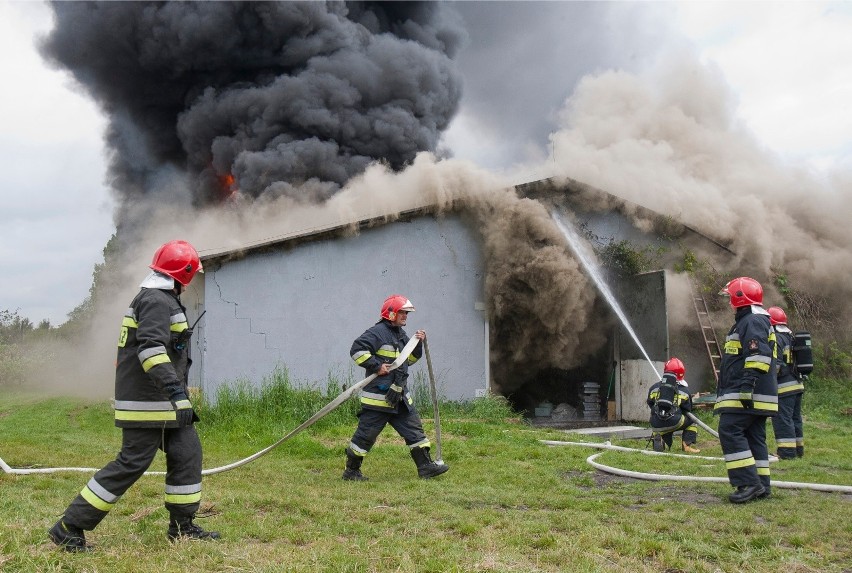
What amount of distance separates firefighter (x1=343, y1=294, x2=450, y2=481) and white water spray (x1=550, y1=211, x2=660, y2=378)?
7.39 meters

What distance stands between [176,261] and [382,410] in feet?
10.1

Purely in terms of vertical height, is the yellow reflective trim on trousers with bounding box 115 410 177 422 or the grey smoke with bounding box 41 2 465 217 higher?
the grey smoke with bounding box 41 2 465 217

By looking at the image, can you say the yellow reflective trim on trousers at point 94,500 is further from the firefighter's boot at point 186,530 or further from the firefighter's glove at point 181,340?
the firefighter's glove at point 181,340

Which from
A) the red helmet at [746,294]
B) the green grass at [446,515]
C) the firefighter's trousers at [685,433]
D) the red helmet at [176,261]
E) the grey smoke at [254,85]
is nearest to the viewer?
the green grass at [446,515]

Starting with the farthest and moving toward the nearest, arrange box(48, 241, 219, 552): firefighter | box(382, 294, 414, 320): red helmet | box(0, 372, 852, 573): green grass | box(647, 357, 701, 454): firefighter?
1. box(647, 357, 701, 454): firefighter
2. box(382, 294, 414, 320): red helmet
3. box(48, 241, 219, 552): firefighter
4. box(0, 372, 852, 573): green grass

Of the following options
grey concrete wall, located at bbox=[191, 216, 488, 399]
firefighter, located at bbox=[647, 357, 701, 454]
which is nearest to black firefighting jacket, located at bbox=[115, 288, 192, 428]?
firefighter, located at bbox=[647, 357, 701, 454]

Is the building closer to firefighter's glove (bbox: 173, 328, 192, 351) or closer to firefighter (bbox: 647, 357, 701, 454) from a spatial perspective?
firefighter (bbox: 647, 357, 701, 454)

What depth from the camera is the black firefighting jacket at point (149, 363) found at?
388 cm

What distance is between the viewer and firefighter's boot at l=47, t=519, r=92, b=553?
12.0ft

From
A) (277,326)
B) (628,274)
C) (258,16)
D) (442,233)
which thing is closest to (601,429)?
(628,274)

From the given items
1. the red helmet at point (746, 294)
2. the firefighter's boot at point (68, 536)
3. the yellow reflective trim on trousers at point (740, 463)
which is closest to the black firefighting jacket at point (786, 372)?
the red helmet at point (746, 294)

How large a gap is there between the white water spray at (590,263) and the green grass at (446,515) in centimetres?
439

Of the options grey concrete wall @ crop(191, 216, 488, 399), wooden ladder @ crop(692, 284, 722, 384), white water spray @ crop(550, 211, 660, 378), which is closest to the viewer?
grey concrete wall @ crop(191, 216, 488, 399)

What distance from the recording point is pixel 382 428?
686cm
